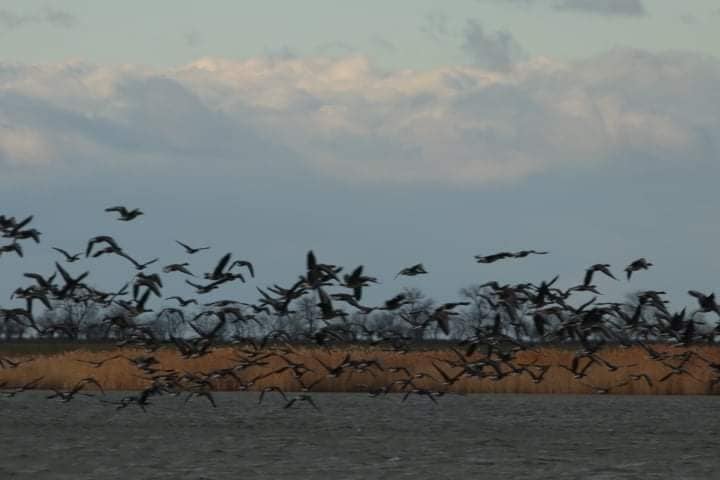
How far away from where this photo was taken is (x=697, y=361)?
4778cm

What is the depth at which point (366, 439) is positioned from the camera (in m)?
30.8

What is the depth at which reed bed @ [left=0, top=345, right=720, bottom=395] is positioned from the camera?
4500cm

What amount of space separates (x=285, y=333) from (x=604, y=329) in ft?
23.7

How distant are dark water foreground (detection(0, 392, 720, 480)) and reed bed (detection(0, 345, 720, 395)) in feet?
2.28

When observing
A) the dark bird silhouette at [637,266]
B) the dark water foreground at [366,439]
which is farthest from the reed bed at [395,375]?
the dark bird silhouette at [637,266]

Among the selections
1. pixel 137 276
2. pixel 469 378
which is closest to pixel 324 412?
pixel 469 378

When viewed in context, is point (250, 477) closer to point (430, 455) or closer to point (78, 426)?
point (430, 455)

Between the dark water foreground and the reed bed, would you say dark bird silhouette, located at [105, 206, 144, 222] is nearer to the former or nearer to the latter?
the dark water foreground

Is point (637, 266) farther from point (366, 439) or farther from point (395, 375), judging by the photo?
point (395, 375)

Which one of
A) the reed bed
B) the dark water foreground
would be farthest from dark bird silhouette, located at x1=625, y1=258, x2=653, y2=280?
the reed bed

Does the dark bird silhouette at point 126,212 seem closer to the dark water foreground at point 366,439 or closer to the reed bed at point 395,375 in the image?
the dark water foreground at point 366,439

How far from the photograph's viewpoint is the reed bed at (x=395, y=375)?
1772 inches

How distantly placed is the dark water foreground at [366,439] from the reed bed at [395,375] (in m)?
0.70

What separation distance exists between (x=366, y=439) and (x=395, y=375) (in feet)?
49.4
